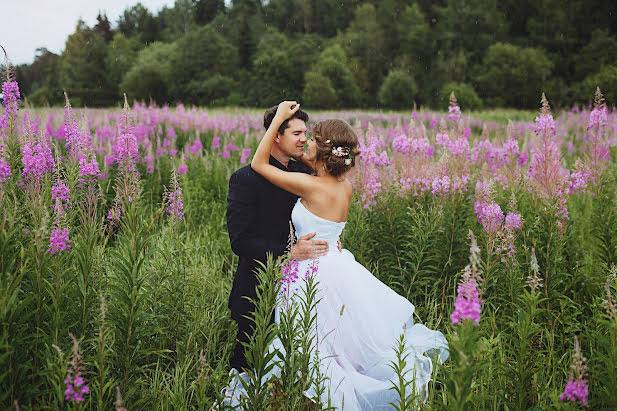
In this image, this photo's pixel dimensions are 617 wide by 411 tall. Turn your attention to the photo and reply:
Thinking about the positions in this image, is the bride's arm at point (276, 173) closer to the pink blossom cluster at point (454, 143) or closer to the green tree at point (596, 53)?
the pink blossom cluster at point (454, 143)

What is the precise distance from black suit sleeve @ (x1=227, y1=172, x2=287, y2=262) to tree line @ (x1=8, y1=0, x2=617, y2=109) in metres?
35.2

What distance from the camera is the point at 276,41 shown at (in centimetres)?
5275

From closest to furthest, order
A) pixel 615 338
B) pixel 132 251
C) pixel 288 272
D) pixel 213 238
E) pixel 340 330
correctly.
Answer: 1. pixel 615 338
2. pixel 132 251
3. pixel 288 272
4. pixel 340 330
5. pixel 213 238

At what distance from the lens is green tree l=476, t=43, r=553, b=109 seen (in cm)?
4300

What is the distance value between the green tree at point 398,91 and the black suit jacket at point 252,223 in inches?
1673

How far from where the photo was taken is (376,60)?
55562mm

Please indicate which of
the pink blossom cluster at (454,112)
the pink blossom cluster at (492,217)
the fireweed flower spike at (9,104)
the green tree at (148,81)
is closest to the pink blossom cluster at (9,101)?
the fireweed flower spike at (9,104)

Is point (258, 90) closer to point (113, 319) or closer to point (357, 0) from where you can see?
point (357, 0)

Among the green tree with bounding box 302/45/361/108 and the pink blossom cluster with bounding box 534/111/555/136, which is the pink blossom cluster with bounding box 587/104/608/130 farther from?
the green tree with bounding box 302/45/361/108

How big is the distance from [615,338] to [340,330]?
1.56 metres

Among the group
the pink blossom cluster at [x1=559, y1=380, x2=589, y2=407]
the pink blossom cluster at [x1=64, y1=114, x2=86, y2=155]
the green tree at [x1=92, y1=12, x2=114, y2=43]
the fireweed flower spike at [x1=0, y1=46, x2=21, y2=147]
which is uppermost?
the green tree at [x1=92, y1=12, x2=114, y2=43]

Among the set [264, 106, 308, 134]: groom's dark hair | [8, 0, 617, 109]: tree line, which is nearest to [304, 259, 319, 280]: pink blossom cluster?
[264, 106, 308, 134]: groom's dark hair

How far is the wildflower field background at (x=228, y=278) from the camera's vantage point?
2201 mm

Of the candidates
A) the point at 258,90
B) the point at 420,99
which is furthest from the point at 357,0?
the point at 258,90
